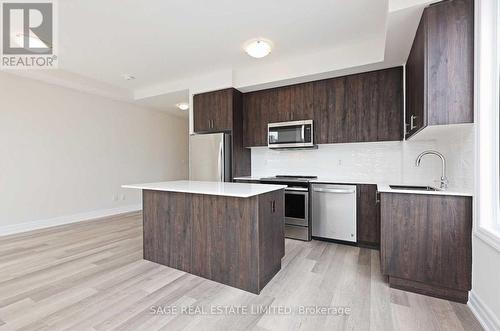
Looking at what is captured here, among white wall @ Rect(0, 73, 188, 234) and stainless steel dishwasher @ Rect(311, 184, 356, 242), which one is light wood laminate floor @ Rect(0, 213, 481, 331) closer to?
stainless steel dishwasher @ Rect(311, 184, 356, 242)

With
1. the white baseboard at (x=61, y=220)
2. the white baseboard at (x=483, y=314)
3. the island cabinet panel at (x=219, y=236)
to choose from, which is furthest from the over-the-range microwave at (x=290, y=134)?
the white baseboard at (x=61, y=220)

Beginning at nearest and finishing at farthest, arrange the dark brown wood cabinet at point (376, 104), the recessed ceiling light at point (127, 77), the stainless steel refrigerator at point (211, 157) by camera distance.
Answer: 1. the dark brown wood cabinet at point (376, 104)
2. the stainless steel refrigerator at point (211, 157)
3. the recessed ceiling light at point (127, 77)

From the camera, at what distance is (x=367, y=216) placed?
301 cm

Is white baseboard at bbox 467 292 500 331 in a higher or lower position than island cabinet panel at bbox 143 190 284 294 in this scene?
lower

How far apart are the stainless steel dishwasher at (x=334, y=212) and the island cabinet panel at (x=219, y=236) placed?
3.48ft

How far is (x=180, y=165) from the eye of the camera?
6.63 metres

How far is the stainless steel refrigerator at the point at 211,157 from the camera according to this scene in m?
3.83

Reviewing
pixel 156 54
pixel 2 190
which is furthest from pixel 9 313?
pixel 156 54

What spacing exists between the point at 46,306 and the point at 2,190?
2916 mm

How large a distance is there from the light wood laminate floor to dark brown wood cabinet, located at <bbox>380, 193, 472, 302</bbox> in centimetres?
14

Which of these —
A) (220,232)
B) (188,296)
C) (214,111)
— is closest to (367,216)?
(220,232)

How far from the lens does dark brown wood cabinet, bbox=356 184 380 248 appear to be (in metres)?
2.96

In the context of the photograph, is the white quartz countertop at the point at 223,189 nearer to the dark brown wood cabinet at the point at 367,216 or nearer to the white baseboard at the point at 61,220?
the dark brown wood cabinet at the point at 367,216

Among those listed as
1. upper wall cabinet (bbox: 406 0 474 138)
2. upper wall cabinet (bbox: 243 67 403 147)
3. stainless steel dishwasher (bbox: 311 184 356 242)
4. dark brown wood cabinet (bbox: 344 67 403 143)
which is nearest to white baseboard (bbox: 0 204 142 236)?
upper wall cabinet (bbox: 243 67 403 147)
